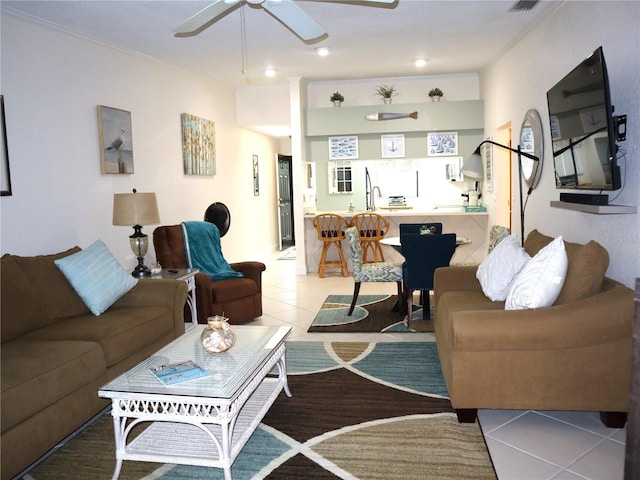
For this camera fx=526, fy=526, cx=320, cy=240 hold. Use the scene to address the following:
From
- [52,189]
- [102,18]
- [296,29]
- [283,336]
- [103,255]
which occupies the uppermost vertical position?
[102,18]

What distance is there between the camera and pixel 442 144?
7.31m

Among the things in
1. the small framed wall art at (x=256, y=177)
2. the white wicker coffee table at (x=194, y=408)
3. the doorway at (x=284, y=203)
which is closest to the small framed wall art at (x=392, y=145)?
the small framed wall art at (x=256, y=177)

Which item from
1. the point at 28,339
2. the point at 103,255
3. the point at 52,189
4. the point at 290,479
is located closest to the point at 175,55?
the point at 52,189

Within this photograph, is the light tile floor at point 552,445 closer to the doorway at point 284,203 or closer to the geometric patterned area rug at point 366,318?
the geometric patterned area rug at point 366,318

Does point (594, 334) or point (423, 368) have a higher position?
point (594, 334)

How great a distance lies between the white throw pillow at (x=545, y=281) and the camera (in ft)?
9.00

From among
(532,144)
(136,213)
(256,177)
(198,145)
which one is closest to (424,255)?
(532,144)

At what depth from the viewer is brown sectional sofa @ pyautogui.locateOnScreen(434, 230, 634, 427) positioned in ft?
8.30

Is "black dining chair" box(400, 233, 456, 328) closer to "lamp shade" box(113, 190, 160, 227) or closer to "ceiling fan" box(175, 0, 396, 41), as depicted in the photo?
"ceiling fan" box(175, 0, 396, 41)

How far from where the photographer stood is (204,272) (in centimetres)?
496

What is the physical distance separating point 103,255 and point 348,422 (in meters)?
2.08

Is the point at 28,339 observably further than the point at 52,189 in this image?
No

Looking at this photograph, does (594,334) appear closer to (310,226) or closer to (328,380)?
(328,380)

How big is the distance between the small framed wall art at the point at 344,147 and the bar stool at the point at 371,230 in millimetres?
964
